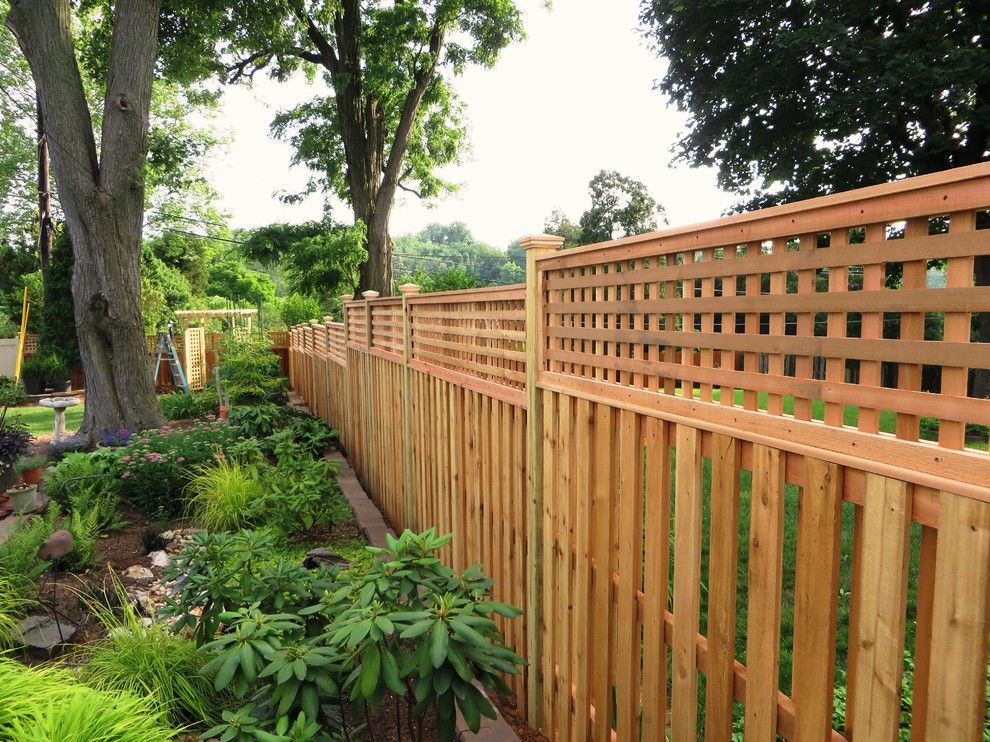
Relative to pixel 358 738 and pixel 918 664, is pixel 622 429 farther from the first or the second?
pixel 358 738

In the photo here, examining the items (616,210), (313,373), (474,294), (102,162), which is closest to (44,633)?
(474,294)

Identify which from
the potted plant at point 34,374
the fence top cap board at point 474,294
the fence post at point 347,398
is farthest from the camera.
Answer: the potted plant at point 34,374

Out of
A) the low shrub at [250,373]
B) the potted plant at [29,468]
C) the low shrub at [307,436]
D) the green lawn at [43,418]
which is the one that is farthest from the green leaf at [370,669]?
the green lawn at [43,418]

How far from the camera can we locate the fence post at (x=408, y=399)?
4.58 meters

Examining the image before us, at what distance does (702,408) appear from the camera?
1.62 m

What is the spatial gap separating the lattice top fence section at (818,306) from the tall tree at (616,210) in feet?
93.8

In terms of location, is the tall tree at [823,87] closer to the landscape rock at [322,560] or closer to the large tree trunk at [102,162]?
the large tree trunk at [102,162]

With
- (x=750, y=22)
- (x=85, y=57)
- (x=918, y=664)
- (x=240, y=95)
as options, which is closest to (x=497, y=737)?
(x=918, y=664)

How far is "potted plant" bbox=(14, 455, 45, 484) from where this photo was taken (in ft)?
21.5

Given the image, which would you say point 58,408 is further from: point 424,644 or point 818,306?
point 818,306

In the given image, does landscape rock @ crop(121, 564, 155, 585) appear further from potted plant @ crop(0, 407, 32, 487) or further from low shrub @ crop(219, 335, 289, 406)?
low shrub @ crop(219, 335, 289, 406)

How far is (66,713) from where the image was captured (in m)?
1.88

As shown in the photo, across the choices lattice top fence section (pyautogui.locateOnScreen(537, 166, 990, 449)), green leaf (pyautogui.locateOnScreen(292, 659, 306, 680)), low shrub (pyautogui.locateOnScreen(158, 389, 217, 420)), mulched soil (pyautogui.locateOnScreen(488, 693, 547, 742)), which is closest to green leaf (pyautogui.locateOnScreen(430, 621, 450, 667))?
green leaf (pyautogui.locateOnScreen(292, 659, 306, 680))

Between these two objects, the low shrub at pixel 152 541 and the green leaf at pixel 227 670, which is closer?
the green leaf at pixel 227 670
